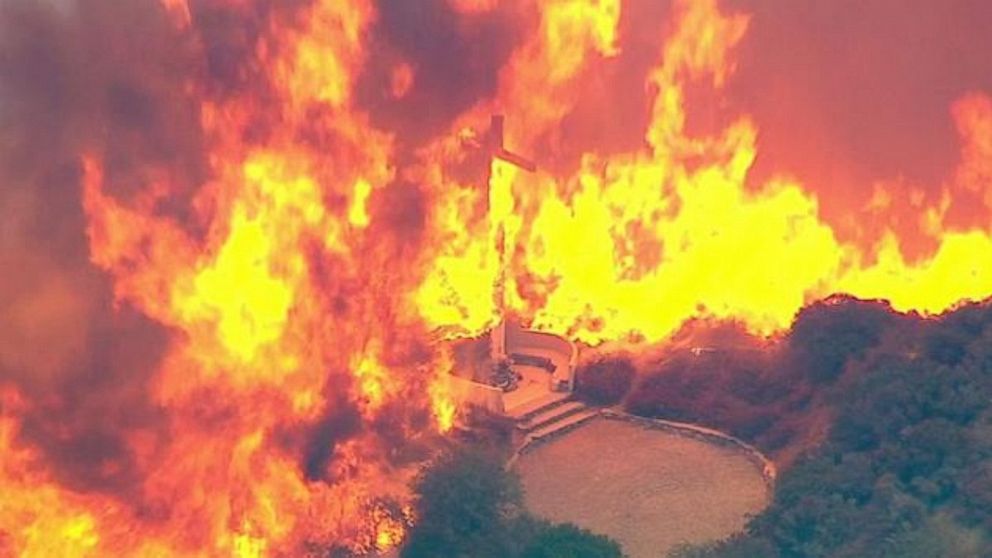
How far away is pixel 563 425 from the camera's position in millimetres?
28891

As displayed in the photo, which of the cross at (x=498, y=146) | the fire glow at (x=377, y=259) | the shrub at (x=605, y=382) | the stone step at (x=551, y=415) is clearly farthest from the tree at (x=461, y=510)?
the cross at (x=498, y=146)

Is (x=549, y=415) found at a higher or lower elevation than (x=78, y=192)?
higher

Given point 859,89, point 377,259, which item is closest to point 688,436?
point 377,259

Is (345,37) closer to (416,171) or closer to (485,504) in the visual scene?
(416,171)

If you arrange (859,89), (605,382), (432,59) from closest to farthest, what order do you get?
(432,59)
(605,382)
(859,89)

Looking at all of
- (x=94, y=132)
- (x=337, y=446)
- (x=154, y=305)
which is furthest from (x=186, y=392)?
(x=94, y=132)

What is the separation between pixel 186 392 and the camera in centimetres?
2259

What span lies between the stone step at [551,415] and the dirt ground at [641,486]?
541 mm

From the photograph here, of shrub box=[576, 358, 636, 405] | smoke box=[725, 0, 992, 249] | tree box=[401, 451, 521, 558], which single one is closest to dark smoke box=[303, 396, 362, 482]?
tree box=[401, 451, 521, 558]

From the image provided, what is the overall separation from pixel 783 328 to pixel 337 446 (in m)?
13.6

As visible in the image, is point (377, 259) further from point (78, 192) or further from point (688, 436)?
point (688, 436)

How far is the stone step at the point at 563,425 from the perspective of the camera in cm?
2825

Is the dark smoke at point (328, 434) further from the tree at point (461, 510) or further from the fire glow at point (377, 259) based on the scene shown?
the tree at point (461, 510)

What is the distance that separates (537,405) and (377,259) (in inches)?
204
